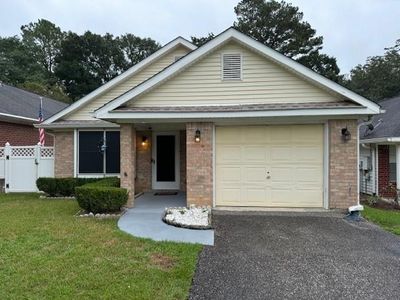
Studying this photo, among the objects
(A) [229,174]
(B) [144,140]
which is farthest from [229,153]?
(B) [144,140]

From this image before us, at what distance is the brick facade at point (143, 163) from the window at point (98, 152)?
816 mm

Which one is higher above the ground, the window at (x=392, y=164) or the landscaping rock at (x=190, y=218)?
the window at (x=392, y=164)

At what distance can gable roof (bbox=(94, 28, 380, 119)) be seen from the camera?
9.54 m

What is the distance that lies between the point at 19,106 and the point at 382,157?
18254 millimetres

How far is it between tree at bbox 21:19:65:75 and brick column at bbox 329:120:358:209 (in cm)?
4664

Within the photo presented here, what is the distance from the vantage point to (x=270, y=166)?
10.1 meters

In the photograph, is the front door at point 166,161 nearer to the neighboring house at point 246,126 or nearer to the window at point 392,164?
the neighboring house at point 246,126

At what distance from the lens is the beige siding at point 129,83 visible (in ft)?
45.0

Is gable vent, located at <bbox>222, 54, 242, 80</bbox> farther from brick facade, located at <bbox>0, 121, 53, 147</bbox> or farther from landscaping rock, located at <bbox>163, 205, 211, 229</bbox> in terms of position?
brick facade, located at <bbox>0, 121, 53, 147</bbox>

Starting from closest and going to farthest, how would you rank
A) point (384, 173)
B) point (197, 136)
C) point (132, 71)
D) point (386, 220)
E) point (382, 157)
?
1. point (386, 220)
2. point (197, 136)
3. point (132, 71)
4. point (384, 173)
5. point (382, 157)

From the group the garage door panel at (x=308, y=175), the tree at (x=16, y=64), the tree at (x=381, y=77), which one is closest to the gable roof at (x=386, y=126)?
the garage door panel at (x=308, y=175)

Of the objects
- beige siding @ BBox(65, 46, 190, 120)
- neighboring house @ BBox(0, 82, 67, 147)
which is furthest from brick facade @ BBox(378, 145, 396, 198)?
neighboring house @ BBox(0, 82, 67, 147)

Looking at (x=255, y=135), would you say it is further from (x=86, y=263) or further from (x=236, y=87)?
(x=86, y=263)

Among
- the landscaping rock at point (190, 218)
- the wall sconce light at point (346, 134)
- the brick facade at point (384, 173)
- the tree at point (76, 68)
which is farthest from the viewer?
the tree at point (76, 68)
